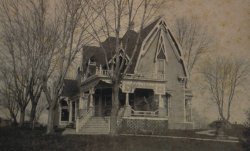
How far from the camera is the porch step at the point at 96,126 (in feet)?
91.2

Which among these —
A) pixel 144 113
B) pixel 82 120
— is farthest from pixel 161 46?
pixel 82 120

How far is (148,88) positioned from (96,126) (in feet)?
20.7

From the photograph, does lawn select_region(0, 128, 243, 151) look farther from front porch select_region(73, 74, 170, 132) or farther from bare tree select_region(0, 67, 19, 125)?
bare tree select_region(0, 67, 19, 125)

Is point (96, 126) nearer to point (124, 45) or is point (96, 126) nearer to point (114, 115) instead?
point (114, 115)

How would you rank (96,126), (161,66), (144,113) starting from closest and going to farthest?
(96,126), (144,113), (161,66)

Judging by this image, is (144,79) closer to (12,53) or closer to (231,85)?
(12,53)

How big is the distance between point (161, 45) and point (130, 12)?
41.6 ft

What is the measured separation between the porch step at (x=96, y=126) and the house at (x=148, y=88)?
1191 millimetres

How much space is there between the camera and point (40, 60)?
25578 mm

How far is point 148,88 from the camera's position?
107 feet

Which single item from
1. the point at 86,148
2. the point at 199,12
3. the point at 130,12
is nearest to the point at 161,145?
the point at 86,148

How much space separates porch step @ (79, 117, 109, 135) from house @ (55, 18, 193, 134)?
1191 mm

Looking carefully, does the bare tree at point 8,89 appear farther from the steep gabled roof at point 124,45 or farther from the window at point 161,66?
the window at point 161,66

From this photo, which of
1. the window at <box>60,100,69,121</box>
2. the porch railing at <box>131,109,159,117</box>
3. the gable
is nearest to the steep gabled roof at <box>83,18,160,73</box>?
the gable
